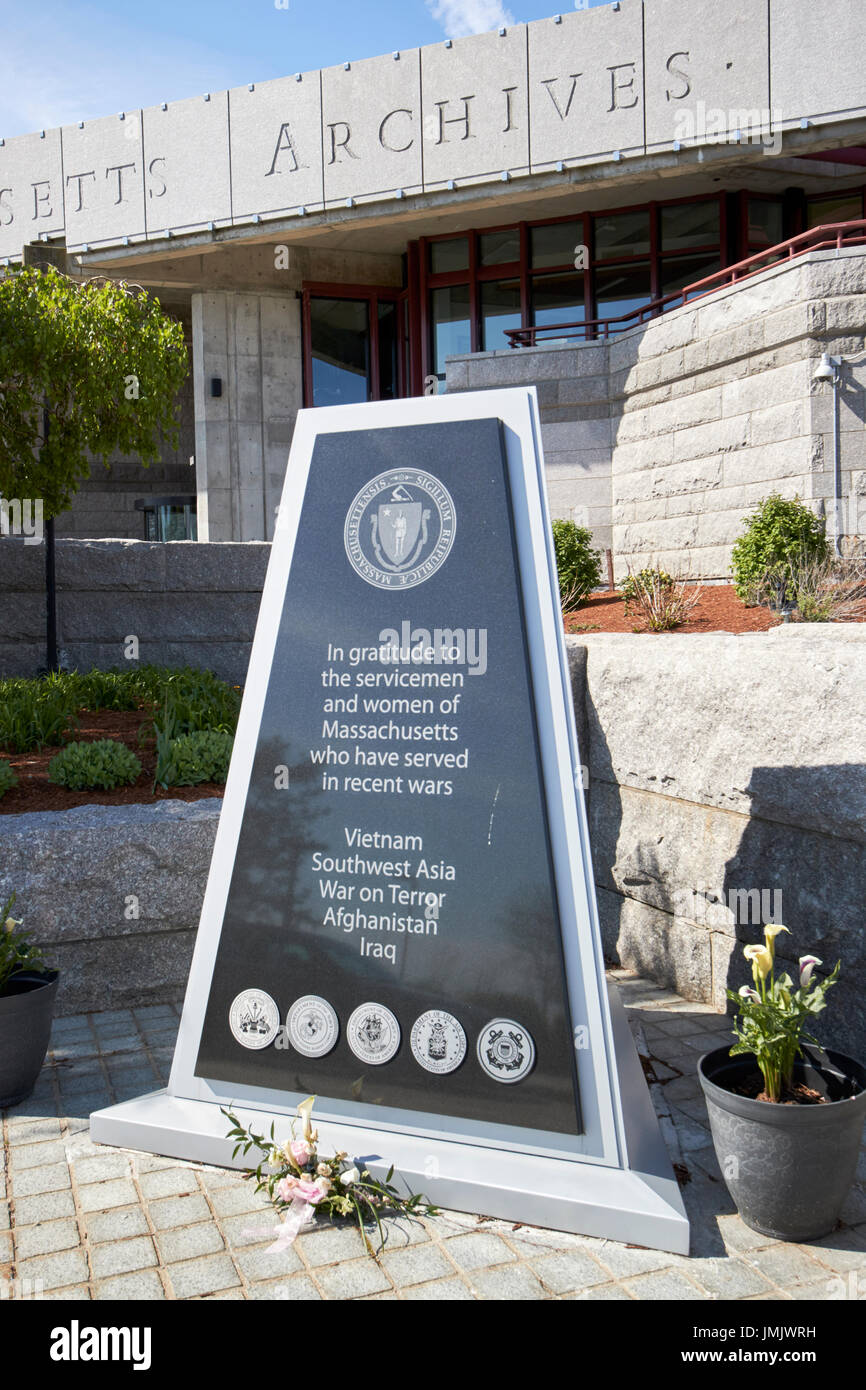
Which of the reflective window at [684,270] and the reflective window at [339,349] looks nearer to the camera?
the reflective window at [684,270]

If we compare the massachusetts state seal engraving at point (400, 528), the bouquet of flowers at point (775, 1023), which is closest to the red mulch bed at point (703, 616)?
the massachusetts state seal engraving at point (400, 528)

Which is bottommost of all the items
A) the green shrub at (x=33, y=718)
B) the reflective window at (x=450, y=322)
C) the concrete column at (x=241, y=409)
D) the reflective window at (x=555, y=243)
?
the green shrub at (x=33, y=718)

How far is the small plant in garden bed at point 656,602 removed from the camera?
34.0 ft

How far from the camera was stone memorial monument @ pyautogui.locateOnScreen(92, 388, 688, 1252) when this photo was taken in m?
3.15

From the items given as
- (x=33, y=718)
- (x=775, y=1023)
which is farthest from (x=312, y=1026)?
(x=33, y=718)

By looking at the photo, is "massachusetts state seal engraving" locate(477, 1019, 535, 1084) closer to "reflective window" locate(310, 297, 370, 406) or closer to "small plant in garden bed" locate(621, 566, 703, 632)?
"small plant in garden bed" locate(621, 566, 703, 632)

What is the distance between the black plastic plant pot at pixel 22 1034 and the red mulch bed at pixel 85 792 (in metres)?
1.42

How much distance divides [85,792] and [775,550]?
324 inches

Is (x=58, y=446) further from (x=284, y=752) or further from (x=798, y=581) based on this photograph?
(x=798, y=581)

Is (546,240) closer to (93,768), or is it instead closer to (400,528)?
(93,768)

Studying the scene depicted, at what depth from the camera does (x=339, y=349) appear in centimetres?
2228

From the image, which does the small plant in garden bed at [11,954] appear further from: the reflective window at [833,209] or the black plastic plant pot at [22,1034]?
the reflective window at [833,209]

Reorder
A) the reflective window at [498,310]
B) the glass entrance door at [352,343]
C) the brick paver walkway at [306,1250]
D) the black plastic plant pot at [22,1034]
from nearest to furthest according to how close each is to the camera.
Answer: the brick paver walkway at [306,1250], the black plastic plant pot at [22,1034], the reflective window at [498,310], the glass entrance door at [352,343]

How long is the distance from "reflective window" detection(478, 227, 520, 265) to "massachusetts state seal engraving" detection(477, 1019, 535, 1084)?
65.6 ft
